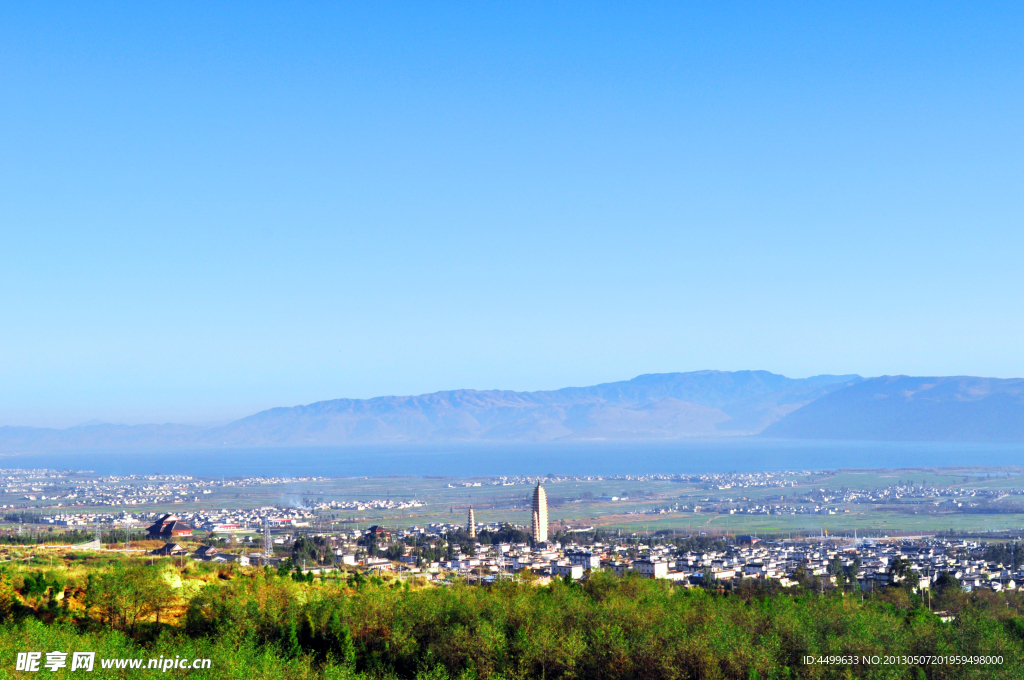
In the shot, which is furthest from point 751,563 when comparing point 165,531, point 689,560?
point 165,531

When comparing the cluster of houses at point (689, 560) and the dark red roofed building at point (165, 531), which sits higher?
the dark red roofed building at point (165, 531)

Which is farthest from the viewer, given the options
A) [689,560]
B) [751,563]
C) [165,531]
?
[165,531]

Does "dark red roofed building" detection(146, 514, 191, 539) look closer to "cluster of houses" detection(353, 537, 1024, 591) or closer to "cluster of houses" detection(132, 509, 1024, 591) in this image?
"cluster of houses" detection(132, 509, 1024, 591)

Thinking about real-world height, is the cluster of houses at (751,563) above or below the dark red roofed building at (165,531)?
below

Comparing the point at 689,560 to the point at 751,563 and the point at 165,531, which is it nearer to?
the point at 751,563

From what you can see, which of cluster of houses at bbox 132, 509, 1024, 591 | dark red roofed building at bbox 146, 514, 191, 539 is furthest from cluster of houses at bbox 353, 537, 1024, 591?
dark red roofed building at bbox 146, 514, 191, 539

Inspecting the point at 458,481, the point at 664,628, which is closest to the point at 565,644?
the point at 664,628

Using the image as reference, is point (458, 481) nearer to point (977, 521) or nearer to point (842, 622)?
point (977, 521)

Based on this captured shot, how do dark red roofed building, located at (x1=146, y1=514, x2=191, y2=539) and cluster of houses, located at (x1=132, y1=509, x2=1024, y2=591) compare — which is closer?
cluster of houses, located at (x1=132, y1=509, x2=1024, y2=591)

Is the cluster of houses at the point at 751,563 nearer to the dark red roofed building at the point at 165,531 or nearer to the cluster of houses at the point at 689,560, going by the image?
the cluster of houses at the point at 689,560

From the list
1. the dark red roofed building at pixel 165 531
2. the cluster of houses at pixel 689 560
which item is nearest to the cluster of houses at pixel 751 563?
the cluster of houses at pixel 689 560

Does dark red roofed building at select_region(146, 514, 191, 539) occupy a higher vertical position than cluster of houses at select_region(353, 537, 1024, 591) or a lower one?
higher

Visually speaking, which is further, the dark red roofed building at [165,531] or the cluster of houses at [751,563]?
the dark red roofed building at [165,531]

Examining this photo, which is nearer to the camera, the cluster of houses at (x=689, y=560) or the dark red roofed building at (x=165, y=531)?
the cluster of houses at (x=689, y=560)
